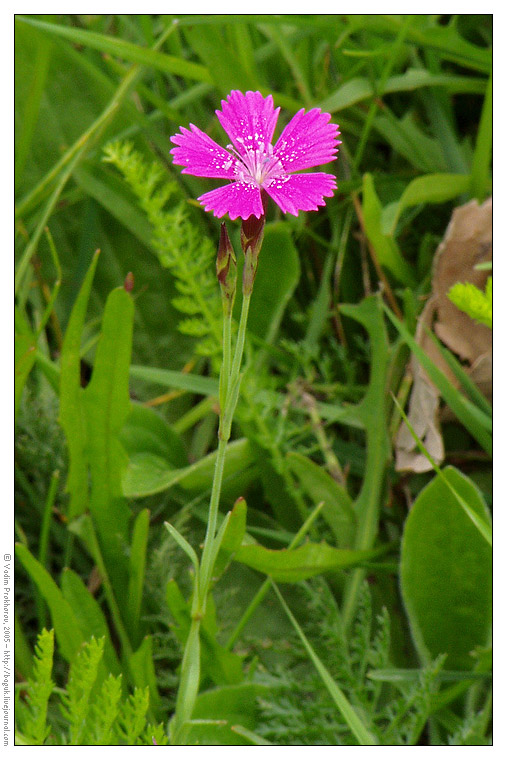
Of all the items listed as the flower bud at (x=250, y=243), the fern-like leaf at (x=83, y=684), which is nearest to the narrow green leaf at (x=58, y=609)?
the fern-like leaf at (x=83, y=684)

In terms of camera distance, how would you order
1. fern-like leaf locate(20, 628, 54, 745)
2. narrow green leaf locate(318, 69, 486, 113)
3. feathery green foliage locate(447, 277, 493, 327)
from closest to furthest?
fern-like leaf locate(20, 628, 54, 745), feathery green foliage locate(447, 277, 493, 327), narrow green leaf locate(318, 69, 486, 113)

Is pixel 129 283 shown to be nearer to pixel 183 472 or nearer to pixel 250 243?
pixel 183 472

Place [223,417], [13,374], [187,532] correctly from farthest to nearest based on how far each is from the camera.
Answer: [187,532]
[13,374]
[223,417]

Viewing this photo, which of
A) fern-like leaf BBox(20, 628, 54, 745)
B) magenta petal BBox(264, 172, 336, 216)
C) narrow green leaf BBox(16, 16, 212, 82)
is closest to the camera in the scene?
magenta petal BBox(264, 172, 336, 216)

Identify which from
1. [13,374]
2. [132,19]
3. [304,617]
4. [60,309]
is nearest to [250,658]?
[304,617]

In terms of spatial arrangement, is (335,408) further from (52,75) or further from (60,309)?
(52,75)

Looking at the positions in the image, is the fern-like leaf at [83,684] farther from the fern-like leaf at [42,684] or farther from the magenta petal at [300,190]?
the magenta petal at [300,190]

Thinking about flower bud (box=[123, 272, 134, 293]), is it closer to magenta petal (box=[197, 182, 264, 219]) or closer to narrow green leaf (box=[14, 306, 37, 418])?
narrow green leaf (box=[14, 306, 37, 418])

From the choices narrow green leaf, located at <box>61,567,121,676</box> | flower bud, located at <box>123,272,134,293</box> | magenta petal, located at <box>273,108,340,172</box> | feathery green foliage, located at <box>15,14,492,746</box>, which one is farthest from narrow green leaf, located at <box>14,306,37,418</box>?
magenta petal, located at <box>273,108,340,172</box>
